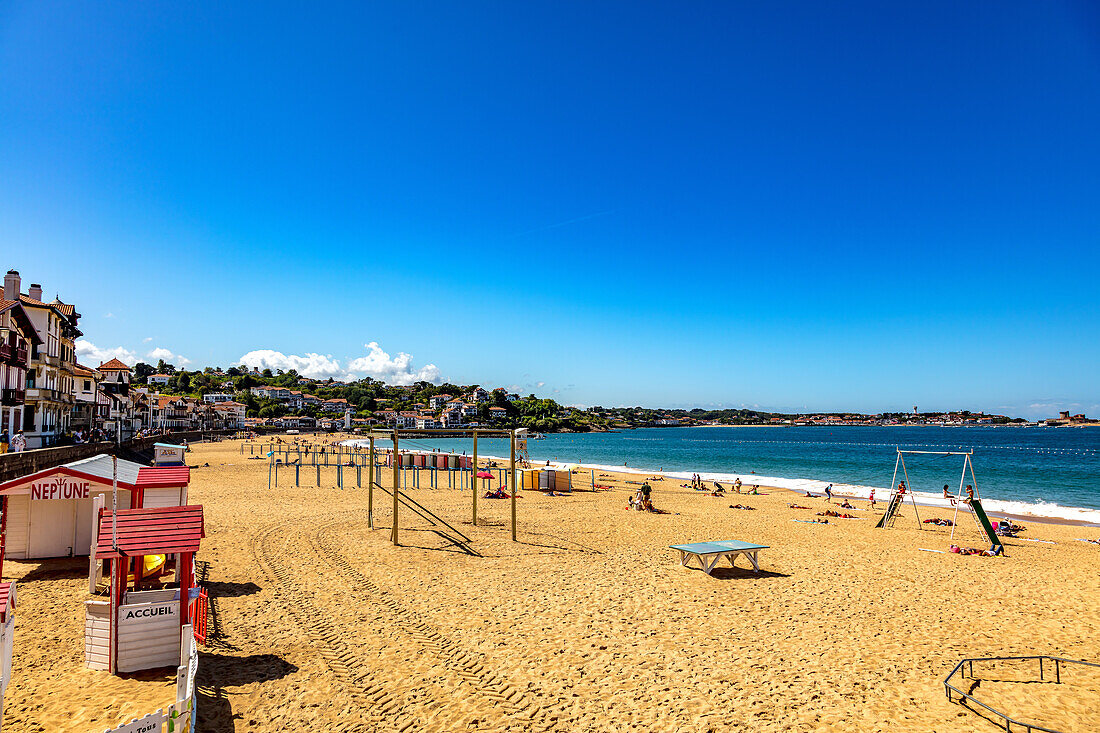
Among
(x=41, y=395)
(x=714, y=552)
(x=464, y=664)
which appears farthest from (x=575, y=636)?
(x=41, y=395)

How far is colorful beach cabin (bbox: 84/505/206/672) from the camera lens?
7109 mm

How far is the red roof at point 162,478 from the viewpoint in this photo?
34.9 ft

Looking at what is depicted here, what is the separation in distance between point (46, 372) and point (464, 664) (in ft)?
122

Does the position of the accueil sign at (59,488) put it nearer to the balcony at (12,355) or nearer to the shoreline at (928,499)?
the balcony at (12,355)

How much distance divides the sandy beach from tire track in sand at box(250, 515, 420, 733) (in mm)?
36

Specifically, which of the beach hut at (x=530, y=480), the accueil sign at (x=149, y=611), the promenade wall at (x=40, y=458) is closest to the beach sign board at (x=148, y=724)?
the accueil sign at (x=149, y=611)

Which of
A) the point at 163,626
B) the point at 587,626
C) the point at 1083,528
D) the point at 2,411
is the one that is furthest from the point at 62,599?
the point at 1083,528

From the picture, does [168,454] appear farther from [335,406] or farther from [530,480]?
[335,406]

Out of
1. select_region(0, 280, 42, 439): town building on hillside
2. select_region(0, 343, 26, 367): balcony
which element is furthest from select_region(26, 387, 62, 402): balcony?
select_region(0, 343, 26, 367): balcony

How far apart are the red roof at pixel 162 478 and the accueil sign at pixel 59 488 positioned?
943mm

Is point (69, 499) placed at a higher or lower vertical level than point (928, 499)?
higher

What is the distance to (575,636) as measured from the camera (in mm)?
8938

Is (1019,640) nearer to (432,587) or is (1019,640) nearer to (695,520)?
(432,587)

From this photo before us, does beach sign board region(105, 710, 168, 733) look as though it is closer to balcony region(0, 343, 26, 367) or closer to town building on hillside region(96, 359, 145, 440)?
balcony region(0, 343, 26, 367)
